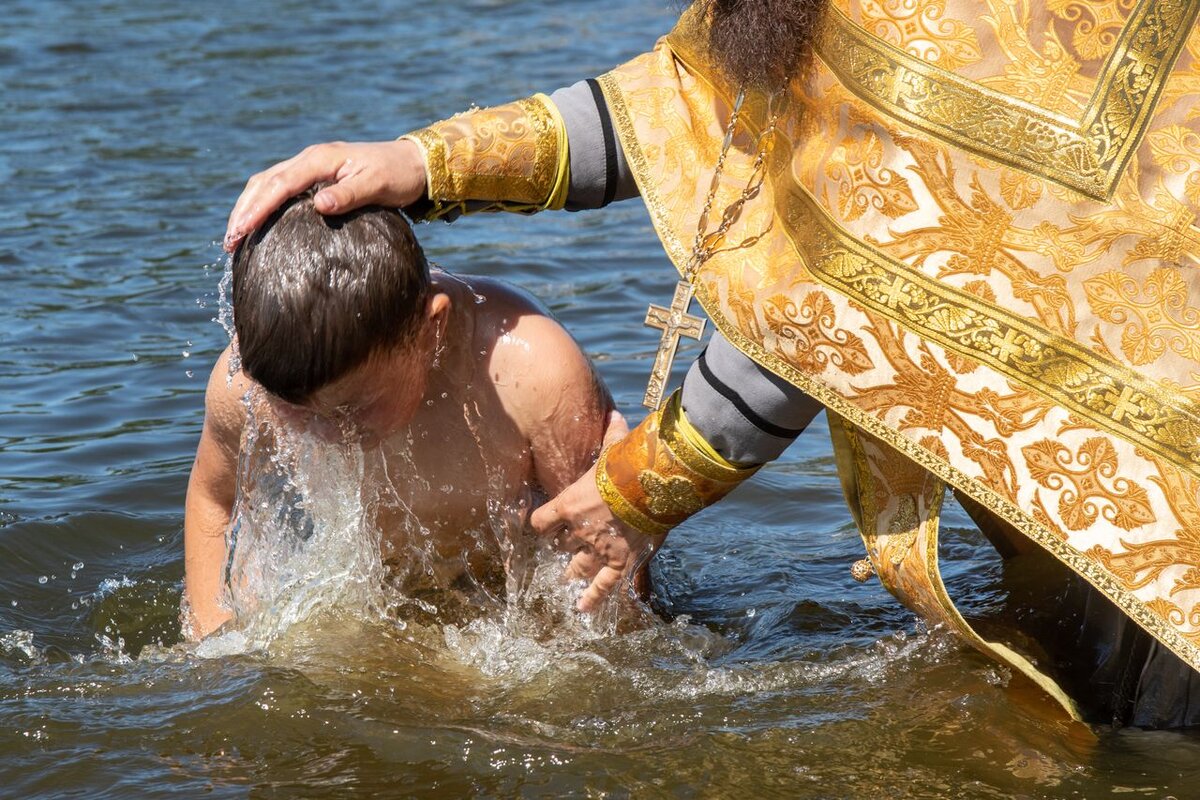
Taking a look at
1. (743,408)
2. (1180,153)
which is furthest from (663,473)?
(1180,153)

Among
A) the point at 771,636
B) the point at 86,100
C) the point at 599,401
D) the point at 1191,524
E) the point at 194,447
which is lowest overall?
the point at 86,100

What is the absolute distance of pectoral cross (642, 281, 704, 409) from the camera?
2998 millimetres

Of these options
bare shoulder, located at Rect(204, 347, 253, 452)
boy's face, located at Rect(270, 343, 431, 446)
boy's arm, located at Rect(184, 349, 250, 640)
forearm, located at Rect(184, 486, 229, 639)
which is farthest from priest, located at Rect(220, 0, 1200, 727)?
forearm, located at Rect(184, 486, 229, 639)

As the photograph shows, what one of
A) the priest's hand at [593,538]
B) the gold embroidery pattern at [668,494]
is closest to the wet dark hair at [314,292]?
the priest's hand at [593,538]

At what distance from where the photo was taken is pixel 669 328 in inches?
121

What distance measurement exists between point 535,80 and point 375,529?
795 cm

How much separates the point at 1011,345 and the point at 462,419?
1394 millimetres

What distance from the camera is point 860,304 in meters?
2.67

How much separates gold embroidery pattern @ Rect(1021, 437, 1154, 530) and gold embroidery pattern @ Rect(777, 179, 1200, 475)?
2.3 inches

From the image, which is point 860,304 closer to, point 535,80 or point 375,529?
point 375,529

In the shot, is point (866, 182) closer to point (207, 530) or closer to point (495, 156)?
point (495, 156)

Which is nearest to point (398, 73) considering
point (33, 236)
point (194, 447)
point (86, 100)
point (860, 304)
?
point (86, 100)

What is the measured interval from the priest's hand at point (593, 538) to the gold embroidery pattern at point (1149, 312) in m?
1.01

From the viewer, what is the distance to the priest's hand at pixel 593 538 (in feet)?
10.1
